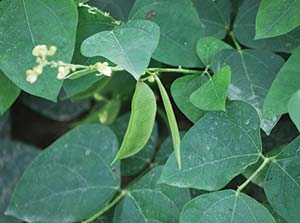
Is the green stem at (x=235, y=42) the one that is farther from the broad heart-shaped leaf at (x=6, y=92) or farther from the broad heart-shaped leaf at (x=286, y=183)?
the broad heart-shaped leaf at (x=6, y=92)

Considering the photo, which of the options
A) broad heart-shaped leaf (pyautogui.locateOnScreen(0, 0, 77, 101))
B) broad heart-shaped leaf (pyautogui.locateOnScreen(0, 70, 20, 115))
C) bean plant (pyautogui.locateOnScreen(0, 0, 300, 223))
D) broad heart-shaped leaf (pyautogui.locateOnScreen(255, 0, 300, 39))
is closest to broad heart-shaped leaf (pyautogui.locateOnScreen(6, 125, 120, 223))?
bean plant (pyautogui.locateOnScreen(0, 0, 300, 223))

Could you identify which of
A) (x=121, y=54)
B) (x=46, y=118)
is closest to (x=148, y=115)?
(x=121, y=54)

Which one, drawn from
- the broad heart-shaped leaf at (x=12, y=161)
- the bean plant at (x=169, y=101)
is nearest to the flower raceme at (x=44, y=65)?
the bean plant at (x=169, y=101)

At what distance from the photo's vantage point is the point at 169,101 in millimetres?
900

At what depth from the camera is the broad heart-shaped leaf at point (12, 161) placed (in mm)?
1499

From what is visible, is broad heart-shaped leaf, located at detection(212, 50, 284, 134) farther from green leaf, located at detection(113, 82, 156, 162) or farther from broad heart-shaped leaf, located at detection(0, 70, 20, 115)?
broad heart-shaped leaf, located at detection(0, 70, 20, 115)

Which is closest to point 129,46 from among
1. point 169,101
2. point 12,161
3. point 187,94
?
point 169,101

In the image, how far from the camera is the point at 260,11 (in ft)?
3.30

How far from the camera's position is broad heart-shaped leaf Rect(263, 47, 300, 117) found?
0.95m

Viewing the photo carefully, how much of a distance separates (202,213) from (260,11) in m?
0.32

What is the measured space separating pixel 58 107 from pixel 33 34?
606mm

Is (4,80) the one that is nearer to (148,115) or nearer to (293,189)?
(148,115)

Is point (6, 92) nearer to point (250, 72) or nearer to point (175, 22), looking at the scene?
point (175, 22)

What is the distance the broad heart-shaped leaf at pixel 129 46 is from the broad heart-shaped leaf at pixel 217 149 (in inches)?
6.7
